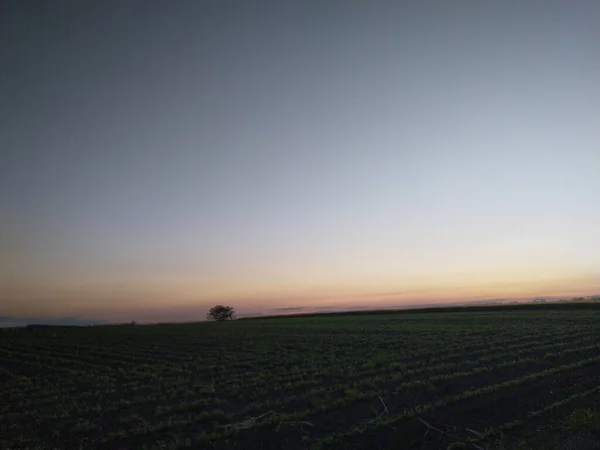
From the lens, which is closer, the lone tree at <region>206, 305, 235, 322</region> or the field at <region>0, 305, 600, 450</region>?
the field at <region>0, 305, 600, 450</region>

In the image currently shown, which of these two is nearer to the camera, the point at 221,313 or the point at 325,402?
the point at 325,402

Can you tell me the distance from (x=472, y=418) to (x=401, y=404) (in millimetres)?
2435

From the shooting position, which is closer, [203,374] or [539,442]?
[539,442]

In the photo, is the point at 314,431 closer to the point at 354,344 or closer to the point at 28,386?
the point at 28,386

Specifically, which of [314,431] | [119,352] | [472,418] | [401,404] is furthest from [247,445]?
[119,352]

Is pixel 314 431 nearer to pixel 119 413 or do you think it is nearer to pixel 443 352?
pixel 119 413

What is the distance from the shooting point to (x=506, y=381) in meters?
16.4

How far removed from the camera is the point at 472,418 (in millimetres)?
12281

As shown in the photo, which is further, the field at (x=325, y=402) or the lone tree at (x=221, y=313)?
the lone tree at (x=221, y=313)

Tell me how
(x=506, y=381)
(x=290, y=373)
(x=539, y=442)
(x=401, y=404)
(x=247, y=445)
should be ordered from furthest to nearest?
(x=290, y=373), (x=506, y=381), (x=401, y=404), (x=247, y=445), (x=539, y=442)

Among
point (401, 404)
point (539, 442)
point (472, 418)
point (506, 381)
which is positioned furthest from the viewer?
point (506, 381)

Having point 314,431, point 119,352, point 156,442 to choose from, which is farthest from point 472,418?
point 119,352

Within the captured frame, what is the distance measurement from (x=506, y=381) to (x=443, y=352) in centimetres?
913

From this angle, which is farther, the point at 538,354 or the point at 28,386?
the point at 538,354
